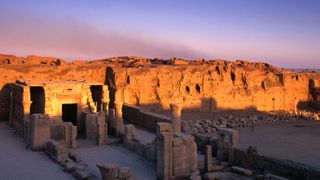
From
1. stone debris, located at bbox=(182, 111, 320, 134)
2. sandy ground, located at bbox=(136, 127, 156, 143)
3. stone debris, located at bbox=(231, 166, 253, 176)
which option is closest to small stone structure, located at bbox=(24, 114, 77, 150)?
sandy ground, located at bbox=(136, 127, 156, 143)

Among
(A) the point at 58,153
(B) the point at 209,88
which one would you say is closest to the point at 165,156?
(A) the point at 58,153

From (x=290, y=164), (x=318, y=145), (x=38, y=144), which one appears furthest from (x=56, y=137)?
(x=318, y=145)

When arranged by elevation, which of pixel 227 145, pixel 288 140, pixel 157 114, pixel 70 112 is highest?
pixel 70 112

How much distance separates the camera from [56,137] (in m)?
19.1

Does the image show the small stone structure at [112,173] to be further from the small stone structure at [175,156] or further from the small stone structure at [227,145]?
the small stone structure at [227,145]

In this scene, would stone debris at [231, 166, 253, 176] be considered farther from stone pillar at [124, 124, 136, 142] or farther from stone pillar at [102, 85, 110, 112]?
stone pillar at [102, 85, 110, 112]

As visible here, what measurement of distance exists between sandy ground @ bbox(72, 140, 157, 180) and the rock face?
10735mm

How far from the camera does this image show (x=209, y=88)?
3638cm

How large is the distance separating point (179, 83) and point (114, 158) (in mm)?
19320

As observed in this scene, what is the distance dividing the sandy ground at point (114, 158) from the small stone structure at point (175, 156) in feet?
2.50

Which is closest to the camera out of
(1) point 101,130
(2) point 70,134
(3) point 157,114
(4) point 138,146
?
(4) point 138,146

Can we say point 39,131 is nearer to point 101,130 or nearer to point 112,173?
point 101,130

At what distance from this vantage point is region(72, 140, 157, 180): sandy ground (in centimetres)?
1461

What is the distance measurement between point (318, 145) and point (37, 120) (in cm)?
1548
